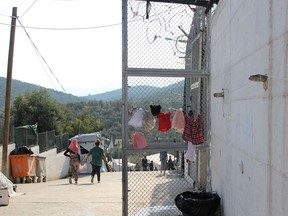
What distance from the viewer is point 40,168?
1906cm

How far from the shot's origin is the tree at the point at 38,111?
43906mm

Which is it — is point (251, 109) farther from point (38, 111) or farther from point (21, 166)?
point (38, 111)

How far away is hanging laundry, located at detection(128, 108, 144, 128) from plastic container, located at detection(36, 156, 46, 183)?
13.4m

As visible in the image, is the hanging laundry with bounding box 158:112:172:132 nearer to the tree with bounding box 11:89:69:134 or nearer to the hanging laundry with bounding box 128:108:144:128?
the hanging laundry with bounding box 128:108:144:128

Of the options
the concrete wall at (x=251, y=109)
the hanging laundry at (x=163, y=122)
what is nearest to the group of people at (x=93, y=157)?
the hanging laundry at (x=163, y=122)

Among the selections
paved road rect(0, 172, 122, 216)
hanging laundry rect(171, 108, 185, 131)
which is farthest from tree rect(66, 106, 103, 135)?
hanging laundry rect(171, 108, 185, 131)

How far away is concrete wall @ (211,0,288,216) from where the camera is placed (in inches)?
113

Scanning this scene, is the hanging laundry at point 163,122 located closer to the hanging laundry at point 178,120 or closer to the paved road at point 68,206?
the hanging laundry at point 178,120

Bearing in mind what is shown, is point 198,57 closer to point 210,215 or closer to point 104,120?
point 210,215

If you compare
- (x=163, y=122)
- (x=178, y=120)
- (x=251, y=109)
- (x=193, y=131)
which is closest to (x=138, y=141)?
(x=163, y=122)

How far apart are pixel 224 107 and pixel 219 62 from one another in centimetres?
86

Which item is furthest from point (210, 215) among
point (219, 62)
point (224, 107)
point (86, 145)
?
point (86, 145)

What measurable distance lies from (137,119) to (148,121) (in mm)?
229

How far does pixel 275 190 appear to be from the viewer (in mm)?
2992
